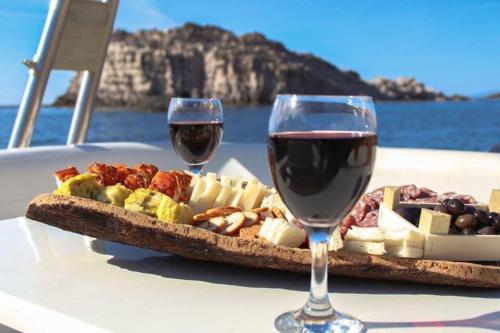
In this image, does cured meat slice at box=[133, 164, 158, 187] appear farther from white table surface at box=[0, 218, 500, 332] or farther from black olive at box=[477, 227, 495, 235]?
black olive at box=[477, 227, 495, 235]

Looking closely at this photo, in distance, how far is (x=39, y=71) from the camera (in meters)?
2.80

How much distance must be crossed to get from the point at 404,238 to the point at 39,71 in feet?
7.82

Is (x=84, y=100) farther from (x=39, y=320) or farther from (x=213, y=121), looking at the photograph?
(x=39, y=320)

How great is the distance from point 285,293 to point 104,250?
390 mm

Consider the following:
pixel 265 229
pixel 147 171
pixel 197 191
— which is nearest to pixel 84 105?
pixel 147 171

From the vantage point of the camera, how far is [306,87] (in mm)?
54375

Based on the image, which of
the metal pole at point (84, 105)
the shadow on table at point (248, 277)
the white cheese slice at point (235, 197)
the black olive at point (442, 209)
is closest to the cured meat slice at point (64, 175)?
the shadow on table at point (248, 277)

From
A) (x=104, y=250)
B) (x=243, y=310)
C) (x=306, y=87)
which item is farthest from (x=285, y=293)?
(x=306, y=87)

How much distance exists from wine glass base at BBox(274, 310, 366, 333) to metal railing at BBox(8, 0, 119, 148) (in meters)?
2.41

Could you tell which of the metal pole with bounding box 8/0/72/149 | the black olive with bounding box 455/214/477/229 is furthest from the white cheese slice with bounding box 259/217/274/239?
the metal pole with bounding box 8/0/72/149

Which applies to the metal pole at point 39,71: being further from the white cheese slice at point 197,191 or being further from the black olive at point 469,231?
the black olive at point 469,231

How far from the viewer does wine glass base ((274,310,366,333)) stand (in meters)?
0.68

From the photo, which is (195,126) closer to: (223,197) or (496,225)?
(223,197)

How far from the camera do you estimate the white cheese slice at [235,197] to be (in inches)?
44.8
